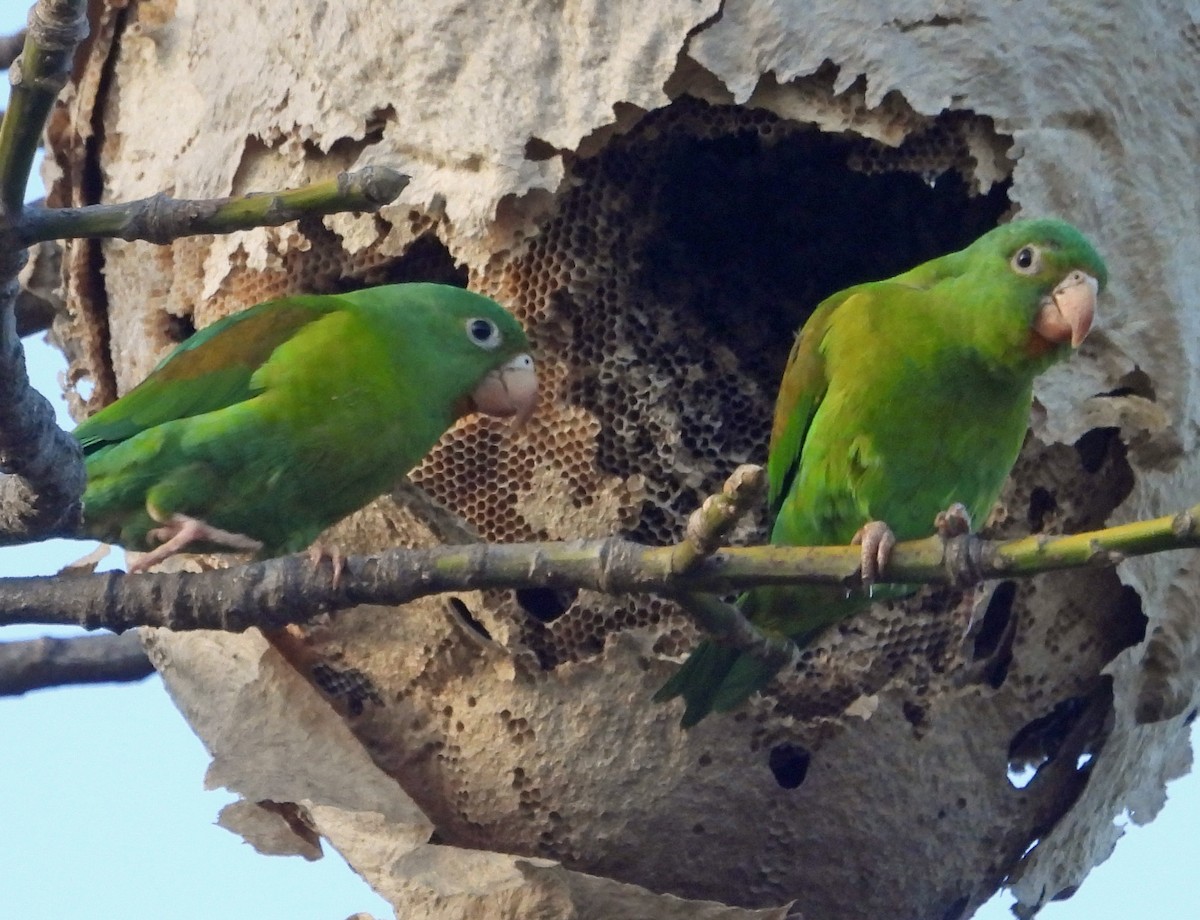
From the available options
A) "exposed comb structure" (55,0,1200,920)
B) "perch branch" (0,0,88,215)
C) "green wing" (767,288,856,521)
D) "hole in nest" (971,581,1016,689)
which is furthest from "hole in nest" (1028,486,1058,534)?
"perch branch" (0,0,88,215)

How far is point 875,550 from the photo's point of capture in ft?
7.75

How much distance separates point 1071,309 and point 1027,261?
0.40 feet

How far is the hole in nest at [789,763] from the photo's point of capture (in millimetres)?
3260

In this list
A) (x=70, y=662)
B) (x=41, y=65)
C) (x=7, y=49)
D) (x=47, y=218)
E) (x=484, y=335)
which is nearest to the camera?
(x=41, y=65)

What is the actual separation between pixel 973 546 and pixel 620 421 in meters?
1.31

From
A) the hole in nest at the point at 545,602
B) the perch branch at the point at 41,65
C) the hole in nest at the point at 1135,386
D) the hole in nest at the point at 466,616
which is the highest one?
the perch branch at the point at 41,65

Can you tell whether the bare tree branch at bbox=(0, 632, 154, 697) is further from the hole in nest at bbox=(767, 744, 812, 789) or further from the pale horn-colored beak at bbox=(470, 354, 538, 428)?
the hole in nest at bbox=(767, 744, 812, 789)

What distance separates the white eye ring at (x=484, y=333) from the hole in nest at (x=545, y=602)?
51cm

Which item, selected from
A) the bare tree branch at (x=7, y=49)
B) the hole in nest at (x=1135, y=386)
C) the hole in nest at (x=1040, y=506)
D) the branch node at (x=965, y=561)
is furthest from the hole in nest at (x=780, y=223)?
the bare tree branch at (x=7, y=49)

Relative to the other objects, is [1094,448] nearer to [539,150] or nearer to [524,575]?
[539,150]

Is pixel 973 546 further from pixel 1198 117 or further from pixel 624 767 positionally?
pixel 1198 117

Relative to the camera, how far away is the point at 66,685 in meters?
3.96

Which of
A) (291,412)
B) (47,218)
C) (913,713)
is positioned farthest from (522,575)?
(913,713)

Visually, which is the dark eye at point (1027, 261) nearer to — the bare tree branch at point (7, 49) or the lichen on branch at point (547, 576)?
the lichen on branch at point (547, 576)
